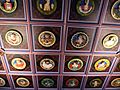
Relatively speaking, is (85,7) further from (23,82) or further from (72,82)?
(23,82)

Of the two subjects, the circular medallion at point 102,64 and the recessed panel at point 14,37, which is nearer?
the recessed panel at point 14,37

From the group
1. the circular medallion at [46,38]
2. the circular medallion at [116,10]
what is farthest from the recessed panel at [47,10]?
the circular medallion at [116,10]

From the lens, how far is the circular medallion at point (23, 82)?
9252 millimetres

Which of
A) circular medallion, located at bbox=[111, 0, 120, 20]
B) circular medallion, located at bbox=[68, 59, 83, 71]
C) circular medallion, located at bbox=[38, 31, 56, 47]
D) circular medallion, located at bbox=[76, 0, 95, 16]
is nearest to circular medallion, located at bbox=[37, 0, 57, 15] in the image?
circular medallion, located at bbox=[76, 0, 95, 16]

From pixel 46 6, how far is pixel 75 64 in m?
3.14

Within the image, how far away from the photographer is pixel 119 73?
9156 mm

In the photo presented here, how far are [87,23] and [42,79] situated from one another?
3.74 meters

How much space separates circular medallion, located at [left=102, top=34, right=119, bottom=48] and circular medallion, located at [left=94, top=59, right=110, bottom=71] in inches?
38.7

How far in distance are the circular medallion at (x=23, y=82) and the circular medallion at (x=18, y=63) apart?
2.66ft

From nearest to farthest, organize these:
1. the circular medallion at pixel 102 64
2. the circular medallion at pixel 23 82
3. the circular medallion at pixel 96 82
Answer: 1. the circular medallion at pixel 102 64
2. the circular medallion at pixel 23 82
3. the circular medallion at pixel 96 82

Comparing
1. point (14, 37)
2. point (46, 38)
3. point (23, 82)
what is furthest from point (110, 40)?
point (23, 82)

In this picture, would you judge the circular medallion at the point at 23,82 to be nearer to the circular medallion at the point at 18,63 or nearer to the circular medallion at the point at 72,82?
the circular medallion at the point at 18,63

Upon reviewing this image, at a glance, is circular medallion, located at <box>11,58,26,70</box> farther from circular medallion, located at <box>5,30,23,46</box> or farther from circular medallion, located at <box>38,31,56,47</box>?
circular medallion, located at <box>38,31,56,47</box>

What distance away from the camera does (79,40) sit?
7.45 m
